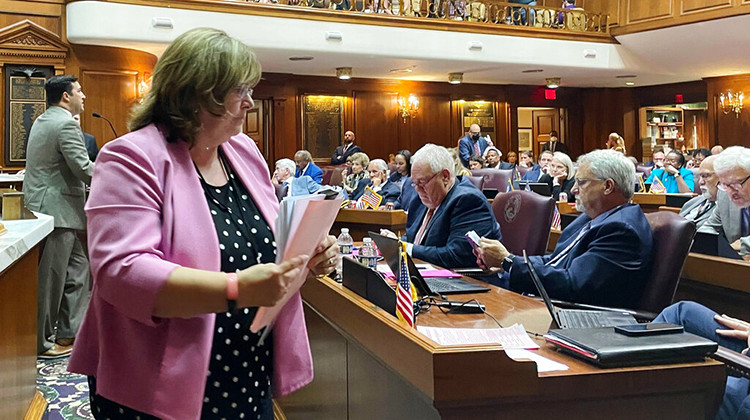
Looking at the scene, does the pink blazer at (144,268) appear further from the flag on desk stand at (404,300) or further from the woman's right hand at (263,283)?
the flag on desk stand at (404,300)

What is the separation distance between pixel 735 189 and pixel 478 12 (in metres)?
8.51

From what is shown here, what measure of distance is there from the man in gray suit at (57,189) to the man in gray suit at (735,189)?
11.2ft

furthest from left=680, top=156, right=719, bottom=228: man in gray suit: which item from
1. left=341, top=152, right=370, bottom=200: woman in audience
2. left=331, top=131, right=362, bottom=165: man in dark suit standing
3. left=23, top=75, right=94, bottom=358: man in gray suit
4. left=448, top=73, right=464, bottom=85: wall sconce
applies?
left=448, top=73, right=464, bottom=85: wall sconce

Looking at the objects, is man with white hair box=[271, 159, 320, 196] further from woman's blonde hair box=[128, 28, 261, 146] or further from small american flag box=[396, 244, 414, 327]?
woman's blonde hair box=[128, 28, 261, 146]

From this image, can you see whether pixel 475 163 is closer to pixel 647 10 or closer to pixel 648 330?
pixel 647 10

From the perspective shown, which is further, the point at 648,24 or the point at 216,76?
the point at 648,24

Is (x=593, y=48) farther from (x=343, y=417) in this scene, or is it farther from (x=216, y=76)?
(x=216, y=76)

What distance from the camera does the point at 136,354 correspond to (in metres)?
1.24

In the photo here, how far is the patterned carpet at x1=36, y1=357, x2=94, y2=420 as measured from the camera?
131 inches

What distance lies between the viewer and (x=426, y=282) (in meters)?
2.52

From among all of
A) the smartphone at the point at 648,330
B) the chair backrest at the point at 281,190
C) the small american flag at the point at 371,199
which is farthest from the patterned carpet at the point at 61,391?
the chair backrest at the point at 281,190

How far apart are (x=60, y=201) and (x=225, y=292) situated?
3405mm

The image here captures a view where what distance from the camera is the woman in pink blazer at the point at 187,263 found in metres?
1.15

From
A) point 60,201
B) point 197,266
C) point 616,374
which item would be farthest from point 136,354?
point 60,201
